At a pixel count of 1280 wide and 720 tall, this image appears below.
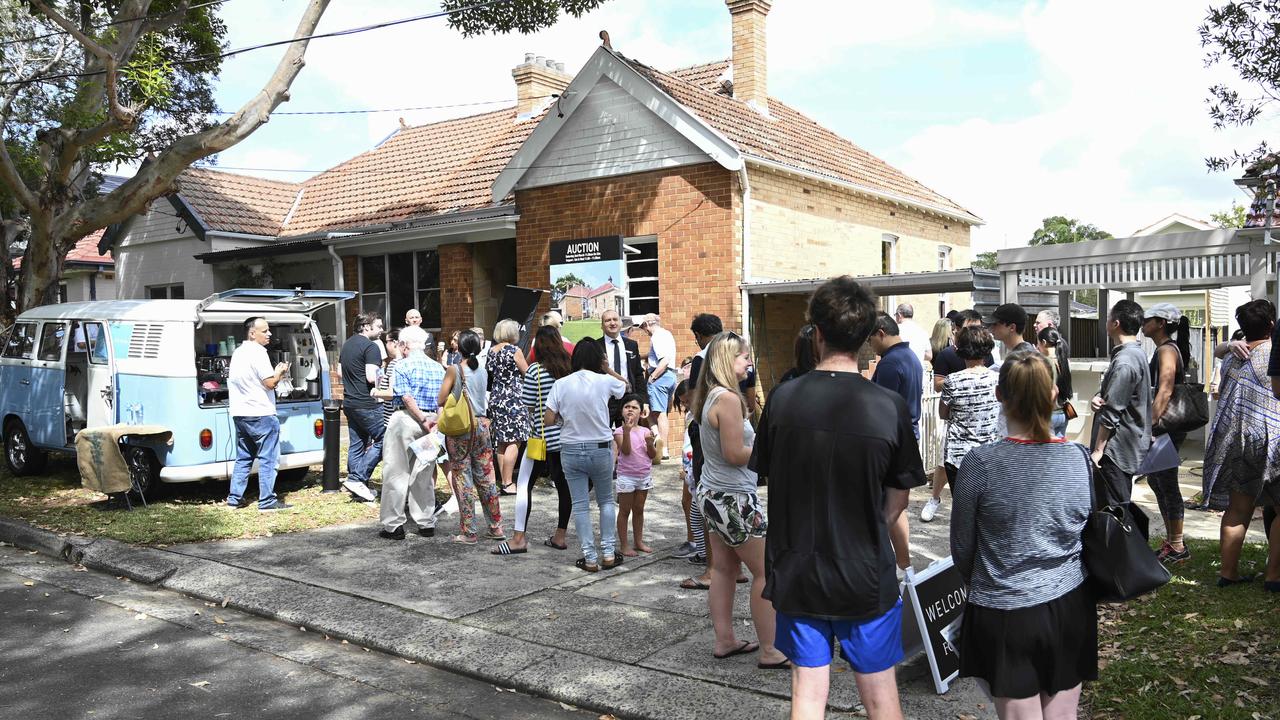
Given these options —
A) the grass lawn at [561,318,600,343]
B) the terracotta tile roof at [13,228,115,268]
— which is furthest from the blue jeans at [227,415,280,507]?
the terracotta tile roof at [13,228,115,268]

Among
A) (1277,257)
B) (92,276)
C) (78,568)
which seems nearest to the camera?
(78,568)

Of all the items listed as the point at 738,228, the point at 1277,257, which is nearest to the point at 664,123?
the point at 738,228

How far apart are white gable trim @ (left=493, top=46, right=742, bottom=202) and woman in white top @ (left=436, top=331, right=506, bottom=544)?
6045mm

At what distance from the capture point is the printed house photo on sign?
46.3 ft

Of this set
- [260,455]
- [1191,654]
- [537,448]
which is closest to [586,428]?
[537,448]

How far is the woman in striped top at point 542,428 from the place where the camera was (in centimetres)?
759

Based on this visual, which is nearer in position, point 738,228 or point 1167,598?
point 1167,598

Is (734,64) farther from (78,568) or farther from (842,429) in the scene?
(842,429)

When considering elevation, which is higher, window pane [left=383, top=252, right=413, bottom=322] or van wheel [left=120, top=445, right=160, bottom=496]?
window pane [left=383, top=252, right=413, bottom=322]

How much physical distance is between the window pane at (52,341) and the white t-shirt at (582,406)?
6887 millimetres

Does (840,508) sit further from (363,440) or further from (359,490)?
(363,440)

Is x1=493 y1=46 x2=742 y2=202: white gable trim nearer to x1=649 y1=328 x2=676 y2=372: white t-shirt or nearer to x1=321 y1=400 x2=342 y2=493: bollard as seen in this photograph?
x1=649 y1=328 x2=676 y2=372: white t-shirt

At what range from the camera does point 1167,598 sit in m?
6.00

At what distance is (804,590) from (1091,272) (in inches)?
334
